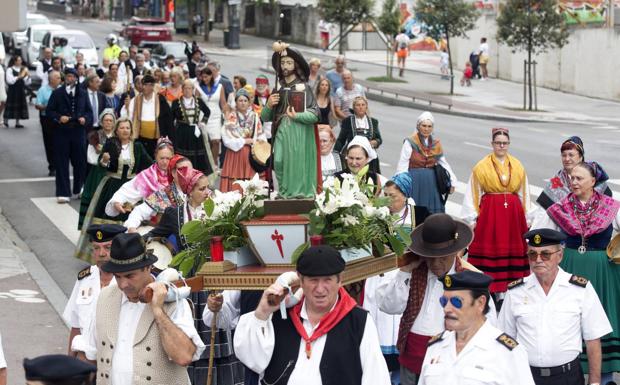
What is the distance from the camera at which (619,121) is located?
110 ft

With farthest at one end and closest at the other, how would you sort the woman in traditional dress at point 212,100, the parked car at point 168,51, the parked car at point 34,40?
1. the parked car at point 34,40
2. the parked car at point 168,51
3. the woman in traditional dress at point 212,100

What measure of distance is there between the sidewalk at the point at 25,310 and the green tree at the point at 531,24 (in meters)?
22.5

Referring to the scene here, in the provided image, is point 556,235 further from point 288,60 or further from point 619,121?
point 619,121

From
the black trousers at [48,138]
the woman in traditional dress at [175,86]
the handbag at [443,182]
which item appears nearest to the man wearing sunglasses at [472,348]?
the handbag at [443,182]

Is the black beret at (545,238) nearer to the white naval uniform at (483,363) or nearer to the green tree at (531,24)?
the white naval uniform at (483,363)

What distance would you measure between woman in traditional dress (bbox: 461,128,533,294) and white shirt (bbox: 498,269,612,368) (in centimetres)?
413

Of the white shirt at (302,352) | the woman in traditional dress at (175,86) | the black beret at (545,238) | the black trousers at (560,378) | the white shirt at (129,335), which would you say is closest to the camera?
the white shirt at (302,352)

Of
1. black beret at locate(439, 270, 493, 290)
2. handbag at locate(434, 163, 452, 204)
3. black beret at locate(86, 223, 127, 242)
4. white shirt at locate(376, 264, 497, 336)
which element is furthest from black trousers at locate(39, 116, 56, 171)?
black beret at locate(439, 270, 493, 290)

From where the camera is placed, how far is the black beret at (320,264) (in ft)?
20.9

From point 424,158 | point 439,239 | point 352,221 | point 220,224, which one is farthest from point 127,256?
point 424,158

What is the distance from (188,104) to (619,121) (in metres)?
17.4

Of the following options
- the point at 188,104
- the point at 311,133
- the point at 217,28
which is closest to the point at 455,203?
the point at 188,104

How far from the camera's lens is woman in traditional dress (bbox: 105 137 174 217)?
1191cm

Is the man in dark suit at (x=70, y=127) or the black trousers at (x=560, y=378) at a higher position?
the man in dark suit at (x=70, y=127)
